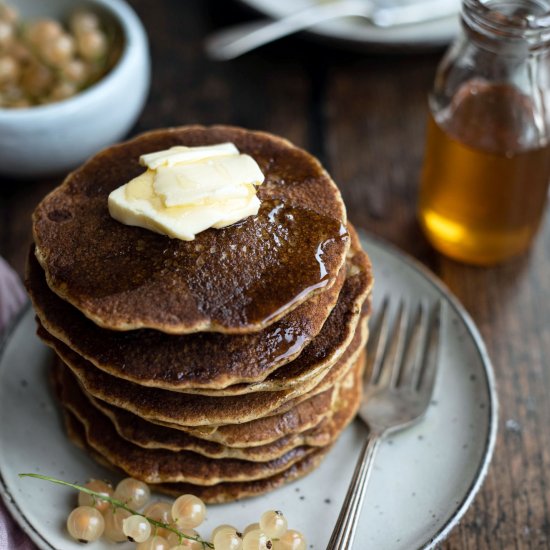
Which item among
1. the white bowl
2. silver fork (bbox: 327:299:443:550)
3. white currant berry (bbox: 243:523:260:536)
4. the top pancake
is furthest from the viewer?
the white bowl

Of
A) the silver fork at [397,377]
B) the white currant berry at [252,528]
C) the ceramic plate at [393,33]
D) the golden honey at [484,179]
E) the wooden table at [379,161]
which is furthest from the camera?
the ceramic plate at [393,33]

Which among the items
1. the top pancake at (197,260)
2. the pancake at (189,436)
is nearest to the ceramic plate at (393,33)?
→ the top pancake at (197,260)

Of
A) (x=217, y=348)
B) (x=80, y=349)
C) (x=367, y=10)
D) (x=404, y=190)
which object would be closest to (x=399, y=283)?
(x=404, y=190)

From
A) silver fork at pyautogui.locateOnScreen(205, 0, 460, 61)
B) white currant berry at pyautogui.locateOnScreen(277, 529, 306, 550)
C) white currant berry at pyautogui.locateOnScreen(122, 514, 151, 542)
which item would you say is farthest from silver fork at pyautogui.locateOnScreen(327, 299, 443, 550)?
silver fork at pyautogui.locateOnScreen(205, 0, 460, 61)

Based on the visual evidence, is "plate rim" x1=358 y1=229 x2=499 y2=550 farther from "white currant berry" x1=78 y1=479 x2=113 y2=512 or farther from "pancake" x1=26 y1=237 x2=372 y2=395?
"white currant berry" x1=78 y1=479 x2=113 y2=512

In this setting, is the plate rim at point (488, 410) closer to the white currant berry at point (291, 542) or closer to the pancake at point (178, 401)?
the white currant berry at point (291, 542)

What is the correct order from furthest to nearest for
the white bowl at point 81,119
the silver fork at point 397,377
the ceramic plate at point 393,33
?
the ceramic plate at point 393,33, the white bowl at point 81,119, the silver fork at point 397,377
